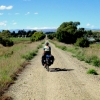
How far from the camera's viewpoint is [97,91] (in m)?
10.6

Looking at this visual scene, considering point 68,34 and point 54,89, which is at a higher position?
point 54,89

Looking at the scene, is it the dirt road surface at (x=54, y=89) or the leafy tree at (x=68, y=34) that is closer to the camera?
the dirt road surface at (x=54, y=89)

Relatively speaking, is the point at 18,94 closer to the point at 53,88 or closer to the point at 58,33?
the point at 53,88

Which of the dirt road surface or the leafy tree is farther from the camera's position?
the leafy tree

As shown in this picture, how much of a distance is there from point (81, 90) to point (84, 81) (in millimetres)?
2193

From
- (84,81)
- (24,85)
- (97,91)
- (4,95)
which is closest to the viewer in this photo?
(4,95)

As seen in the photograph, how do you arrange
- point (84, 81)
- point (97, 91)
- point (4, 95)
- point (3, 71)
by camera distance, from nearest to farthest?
point (4, 95)
point (97, 91)
point (84, 81)
point (3, 71)

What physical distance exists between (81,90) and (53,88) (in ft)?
4.12

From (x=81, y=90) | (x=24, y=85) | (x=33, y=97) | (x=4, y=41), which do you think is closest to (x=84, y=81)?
(x=81, y=90)

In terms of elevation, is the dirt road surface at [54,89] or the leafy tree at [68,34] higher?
the dirt road surface at [54,89]

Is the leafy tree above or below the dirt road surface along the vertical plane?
below

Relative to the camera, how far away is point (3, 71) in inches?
564

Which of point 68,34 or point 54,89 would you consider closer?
point 54,89

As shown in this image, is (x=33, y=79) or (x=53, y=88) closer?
(x=53, y=88)
